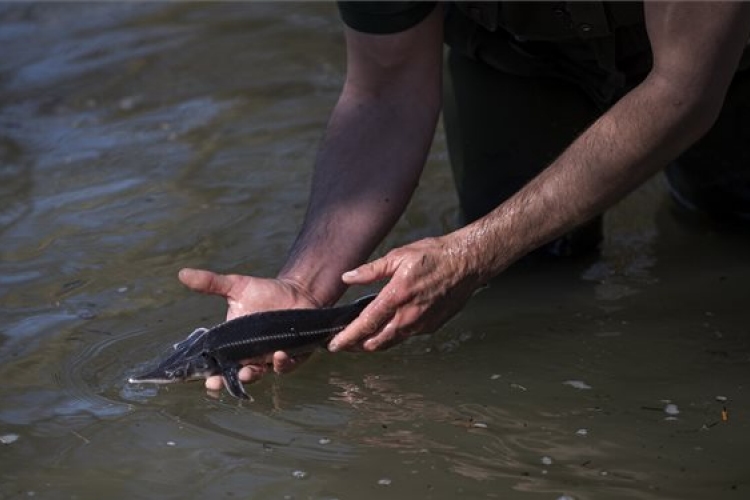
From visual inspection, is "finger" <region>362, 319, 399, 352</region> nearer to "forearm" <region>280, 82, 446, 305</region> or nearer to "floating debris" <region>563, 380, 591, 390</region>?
"forearm" <region>280, 82, 446, 305</region>

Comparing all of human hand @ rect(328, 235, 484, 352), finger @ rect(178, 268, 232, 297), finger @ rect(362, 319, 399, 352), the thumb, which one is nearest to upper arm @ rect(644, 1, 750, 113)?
human hand @ rect(328, 235, 484, 352)

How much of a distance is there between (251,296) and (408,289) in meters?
0.52

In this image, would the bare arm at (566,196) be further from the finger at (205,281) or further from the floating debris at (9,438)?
the floating debris at (9,438)

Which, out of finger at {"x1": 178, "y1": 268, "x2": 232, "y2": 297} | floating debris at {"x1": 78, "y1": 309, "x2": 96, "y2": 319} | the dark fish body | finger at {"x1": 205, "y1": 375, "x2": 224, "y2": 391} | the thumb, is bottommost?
floating debris at {"x1": 78, "y1": 309, "x2": 96, "y2": 319}

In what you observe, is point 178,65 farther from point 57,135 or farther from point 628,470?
point 628,470

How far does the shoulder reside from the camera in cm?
443

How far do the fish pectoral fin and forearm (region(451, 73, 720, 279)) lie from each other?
26.7 inches

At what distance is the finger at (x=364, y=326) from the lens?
3.82 m

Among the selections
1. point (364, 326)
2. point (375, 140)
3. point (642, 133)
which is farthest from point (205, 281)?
point (642, 133)

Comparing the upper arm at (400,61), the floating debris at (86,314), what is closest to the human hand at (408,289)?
the upper arm at (400,61)

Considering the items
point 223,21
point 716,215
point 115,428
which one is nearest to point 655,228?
point 716,215

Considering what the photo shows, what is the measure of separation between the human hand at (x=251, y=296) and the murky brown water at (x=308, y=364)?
0.11 meters

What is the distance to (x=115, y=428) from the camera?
3.92m

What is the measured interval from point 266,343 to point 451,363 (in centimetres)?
65
